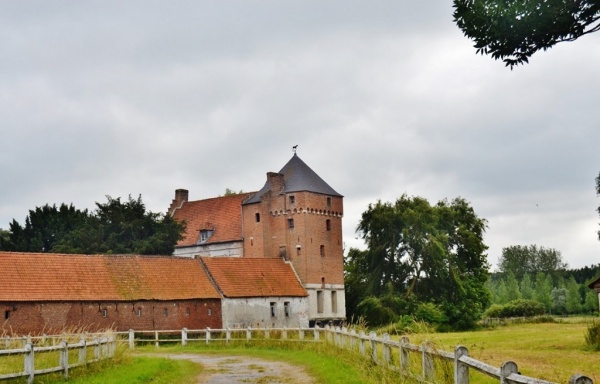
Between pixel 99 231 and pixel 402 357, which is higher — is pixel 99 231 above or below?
above

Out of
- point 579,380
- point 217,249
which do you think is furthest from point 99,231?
point 579,380

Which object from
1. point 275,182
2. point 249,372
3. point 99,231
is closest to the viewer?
point 249,372

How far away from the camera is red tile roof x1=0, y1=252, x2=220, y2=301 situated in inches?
1490

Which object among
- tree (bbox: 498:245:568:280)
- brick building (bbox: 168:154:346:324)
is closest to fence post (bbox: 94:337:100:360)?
brick building (bbox: 168:154:346:324)

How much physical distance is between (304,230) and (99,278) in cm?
1789

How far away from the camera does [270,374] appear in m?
19.0

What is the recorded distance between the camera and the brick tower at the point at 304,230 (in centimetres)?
5412

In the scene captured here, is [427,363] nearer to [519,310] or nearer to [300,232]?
[300,232]

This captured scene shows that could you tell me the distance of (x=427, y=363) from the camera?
12867 millimetres

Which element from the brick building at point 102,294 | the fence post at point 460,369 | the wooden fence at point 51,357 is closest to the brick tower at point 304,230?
the brick building at point 102,294

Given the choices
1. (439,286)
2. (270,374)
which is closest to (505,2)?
(270,374)

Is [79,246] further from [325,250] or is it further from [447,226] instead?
[447,226]

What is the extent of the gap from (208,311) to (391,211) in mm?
19565

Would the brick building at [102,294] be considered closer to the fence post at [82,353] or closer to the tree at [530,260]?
the fence post at [82,353]
